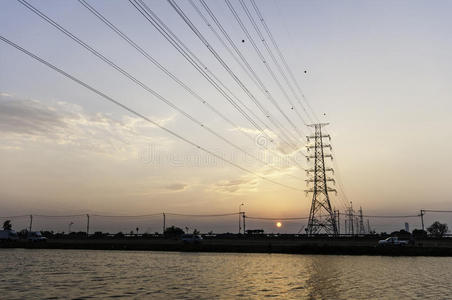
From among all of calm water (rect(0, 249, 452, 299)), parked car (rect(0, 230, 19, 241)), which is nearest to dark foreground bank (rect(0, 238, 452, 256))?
parked car (rect(0, 230, 19, 241))

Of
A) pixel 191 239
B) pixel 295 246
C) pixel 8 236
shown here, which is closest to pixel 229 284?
pixel 295 246

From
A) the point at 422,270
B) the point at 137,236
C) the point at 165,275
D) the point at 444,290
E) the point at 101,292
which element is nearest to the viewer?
the point at 101,292

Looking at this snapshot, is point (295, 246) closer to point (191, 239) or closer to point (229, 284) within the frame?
point (191, 239)

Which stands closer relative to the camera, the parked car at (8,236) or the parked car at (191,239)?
the parked car at (191,239)

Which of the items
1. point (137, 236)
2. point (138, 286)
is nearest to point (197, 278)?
point (138, 286)

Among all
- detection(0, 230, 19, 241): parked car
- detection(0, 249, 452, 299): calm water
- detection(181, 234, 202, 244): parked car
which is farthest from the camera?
detection(0, 230, 19, 241): parked car

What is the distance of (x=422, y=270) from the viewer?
5372 cm

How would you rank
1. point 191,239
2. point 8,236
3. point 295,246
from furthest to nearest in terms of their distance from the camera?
point 8,236, point 191,239, point 295,246

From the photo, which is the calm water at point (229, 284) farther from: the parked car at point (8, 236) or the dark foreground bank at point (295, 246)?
the parked car at point (8, 236)

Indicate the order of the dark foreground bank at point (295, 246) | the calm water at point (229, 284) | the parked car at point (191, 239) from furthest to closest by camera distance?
1. the parked car at point (191, 239)
2. the dark foreground bank at point (295, 246)
3. the calm water at point (229, 284)

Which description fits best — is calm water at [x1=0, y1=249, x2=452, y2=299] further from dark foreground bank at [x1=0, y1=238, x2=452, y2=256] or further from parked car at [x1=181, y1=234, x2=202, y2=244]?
parked car at [x1=181, y1=234, x2=202, y2=244]

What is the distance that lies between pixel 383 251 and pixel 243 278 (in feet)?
169

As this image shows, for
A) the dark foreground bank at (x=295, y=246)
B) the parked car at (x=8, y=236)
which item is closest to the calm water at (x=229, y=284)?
the dark foreground bank at (x=295, y=246)

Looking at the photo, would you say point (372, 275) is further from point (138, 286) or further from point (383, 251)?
point (383, 251)
